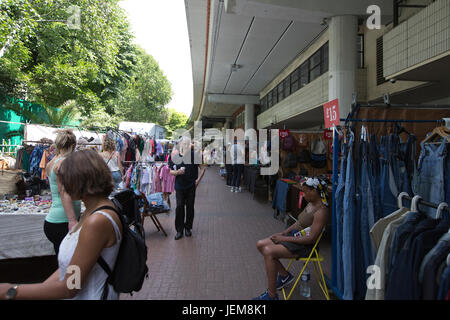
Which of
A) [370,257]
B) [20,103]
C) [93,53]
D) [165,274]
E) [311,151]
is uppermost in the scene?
[93,53]

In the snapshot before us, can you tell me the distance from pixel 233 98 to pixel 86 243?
18795 mm

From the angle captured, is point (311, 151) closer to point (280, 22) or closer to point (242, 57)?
point (280, 22)

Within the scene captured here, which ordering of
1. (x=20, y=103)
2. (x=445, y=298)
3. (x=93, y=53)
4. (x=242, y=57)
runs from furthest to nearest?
(x=20, y=103) → (x=93, y=53) → (x=242, y=57) → (x=445, y=298)

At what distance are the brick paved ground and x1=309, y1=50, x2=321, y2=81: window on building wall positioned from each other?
225 inches

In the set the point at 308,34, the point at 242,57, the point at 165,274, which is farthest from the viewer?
the point at 242,57

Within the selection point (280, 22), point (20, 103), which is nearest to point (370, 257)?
point (280, 22)

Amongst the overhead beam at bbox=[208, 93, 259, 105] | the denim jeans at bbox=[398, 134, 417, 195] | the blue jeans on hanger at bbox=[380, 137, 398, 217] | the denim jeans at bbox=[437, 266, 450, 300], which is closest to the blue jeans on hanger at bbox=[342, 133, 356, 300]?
the blue jeans on hanger at bbox=[380, 137, 398, 217]

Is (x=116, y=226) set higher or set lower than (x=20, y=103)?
lower

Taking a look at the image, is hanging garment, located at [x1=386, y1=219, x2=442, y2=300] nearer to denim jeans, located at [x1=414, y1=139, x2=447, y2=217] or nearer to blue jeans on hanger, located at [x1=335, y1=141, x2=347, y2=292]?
denim jeans, located at [x1=414, y1=139, x2=447, y2=217]

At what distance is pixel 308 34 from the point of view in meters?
9.47

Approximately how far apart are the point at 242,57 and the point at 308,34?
3344 millimetres

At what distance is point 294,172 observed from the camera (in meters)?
8.51

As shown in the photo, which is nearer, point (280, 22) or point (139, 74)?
point (280, 22)

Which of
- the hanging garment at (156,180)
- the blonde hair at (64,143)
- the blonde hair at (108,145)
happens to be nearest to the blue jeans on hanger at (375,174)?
the blonde hair at (64,143)
